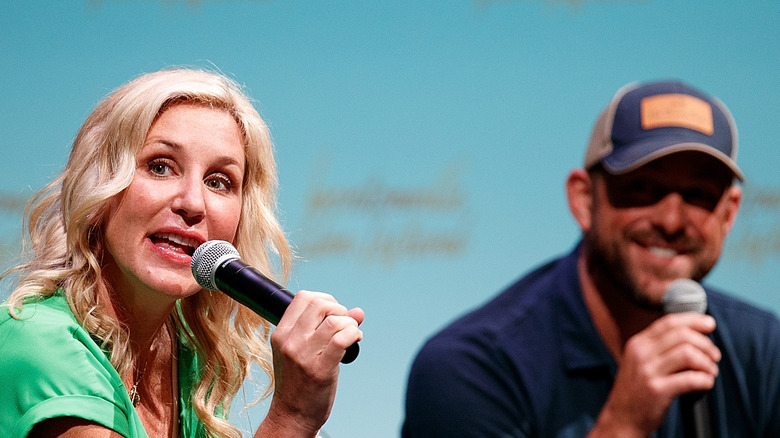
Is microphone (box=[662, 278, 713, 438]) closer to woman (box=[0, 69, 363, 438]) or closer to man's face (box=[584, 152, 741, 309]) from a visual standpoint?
Answer: man's face (box=[584, 152, 741, 309])

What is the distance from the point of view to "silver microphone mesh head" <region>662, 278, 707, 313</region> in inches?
35.6

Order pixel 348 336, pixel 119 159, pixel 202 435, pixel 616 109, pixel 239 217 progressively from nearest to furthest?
pixel 616 109 < pixel 348 336 < pixel 119 159 < pixel 239 217 < pixel 202 435

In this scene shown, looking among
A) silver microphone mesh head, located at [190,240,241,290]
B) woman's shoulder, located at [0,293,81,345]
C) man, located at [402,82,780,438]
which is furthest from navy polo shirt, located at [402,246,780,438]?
woman's shoulder, located at [0,293,81,345]

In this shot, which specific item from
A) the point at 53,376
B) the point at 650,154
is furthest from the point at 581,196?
the point at 53,376

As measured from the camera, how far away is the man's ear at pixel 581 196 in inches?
39.3

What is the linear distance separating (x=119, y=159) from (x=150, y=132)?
0.07 meters

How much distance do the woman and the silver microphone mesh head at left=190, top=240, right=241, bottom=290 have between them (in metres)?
0.12

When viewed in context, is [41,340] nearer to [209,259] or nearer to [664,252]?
[209,259]

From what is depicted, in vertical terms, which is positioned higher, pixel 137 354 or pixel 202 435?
pixel 137 354

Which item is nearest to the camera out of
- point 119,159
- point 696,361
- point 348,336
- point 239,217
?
point 696,361

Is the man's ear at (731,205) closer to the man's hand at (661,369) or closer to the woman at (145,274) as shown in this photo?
the man's hand at (661,369)

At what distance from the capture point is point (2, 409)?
1400mm

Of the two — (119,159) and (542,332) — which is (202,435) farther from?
(542,332)

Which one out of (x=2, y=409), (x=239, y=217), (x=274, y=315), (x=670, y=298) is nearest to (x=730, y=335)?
(x=670, y=298)
